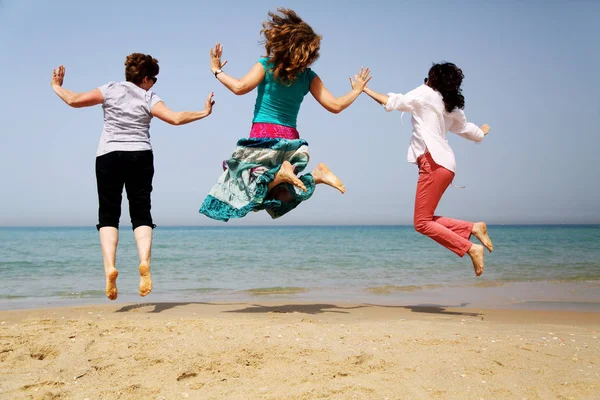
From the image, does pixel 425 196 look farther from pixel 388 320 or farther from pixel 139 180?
pixel 139 180

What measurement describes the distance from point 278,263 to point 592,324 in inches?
329

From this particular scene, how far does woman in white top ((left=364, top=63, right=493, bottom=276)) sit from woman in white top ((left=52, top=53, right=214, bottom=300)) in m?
1.93

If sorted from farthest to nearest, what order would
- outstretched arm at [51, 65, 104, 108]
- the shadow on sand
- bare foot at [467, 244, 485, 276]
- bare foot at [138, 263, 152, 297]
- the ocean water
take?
the ocean water, the shadow on sand, bare foot at [467, 244, 485, 276], outstretched arm at [51, 65, 104, 108], bare foot at [138, 263, 152, 297]

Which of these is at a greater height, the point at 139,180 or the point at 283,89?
the point at 283,89

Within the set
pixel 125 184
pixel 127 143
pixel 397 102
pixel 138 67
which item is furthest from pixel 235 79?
pixel 397 102

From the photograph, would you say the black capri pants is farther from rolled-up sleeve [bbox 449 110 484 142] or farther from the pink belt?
rolled-up sleeve [bbox 449 110 484 142]

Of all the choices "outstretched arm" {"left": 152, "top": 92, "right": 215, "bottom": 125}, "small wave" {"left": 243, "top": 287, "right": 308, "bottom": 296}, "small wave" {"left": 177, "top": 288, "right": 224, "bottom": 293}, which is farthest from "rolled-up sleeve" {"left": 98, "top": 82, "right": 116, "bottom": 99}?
"small wave" {"left": 177, "top": 288, "right": 224, "bottom": 293}

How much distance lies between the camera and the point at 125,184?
485 centimetres

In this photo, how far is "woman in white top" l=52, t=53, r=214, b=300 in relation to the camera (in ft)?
15.4

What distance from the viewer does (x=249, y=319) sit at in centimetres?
495

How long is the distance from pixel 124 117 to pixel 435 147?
2.80 metres

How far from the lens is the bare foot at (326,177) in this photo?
4.84 metres

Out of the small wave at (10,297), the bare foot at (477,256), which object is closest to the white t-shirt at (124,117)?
the bare foot at (477,256)

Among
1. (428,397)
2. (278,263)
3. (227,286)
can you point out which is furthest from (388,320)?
(278,263)
